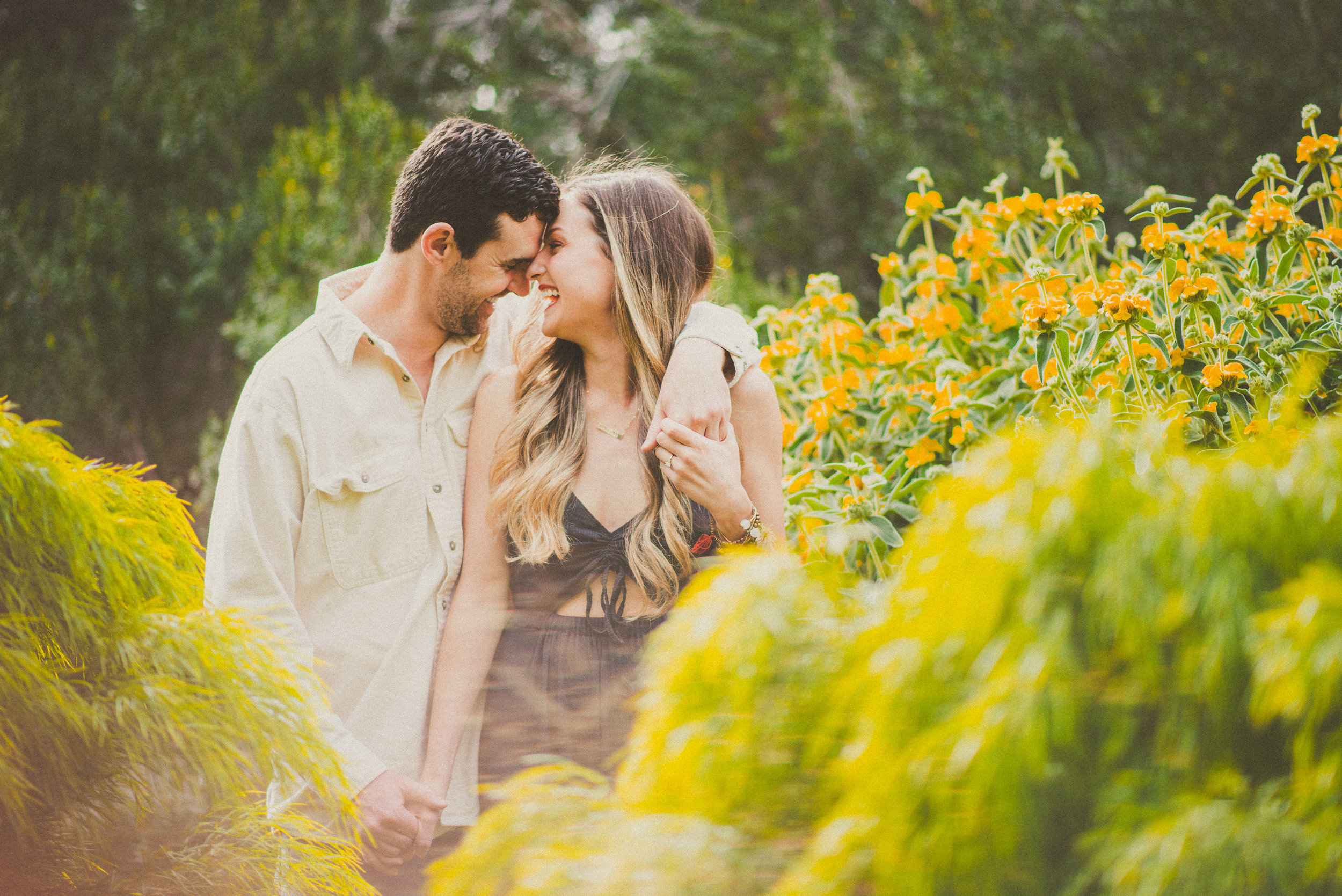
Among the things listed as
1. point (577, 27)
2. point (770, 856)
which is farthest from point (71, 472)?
point (577, 27)

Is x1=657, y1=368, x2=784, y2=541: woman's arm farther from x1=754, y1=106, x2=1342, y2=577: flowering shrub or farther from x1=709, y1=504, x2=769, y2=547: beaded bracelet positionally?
x1=754, y1=106, x2=1342, y2=577: flowering shrub

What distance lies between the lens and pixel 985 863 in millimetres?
797

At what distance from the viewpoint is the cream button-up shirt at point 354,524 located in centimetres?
191

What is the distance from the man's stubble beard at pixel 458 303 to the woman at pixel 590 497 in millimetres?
135

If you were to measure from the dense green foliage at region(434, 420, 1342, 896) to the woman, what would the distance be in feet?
3.26

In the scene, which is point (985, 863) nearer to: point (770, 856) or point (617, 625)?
point (770, 856)

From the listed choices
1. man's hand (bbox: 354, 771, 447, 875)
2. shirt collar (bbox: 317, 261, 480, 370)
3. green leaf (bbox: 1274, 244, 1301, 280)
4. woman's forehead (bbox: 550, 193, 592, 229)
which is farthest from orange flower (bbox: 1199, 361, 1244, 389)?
man's hand (bbox: 354, 771, 447, 875)

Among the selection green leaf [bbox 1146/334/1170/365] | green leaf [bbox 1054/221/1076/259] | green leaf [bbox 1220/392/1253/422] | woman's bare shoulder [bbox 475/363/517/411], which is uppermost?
green leaf [bbox 1054/221/1076/259]

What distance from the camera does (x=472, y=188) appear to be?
6.95ft

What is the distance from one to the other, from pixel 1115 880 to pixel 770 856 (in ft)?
0.98

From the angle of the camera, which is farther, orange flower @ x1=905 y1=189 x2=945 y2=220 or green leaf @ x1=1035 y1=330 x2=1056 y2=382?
orange flower @ x1=905 y1=189 x2=945 y2=220

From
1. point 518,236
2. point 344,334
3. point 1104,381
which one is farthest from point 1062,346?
point 344,334

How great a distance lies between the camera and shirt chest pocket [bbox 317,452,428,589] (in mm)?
1993

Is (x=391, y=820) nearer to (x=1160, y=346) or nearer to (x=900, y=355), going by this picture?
(x=900, y=355)
